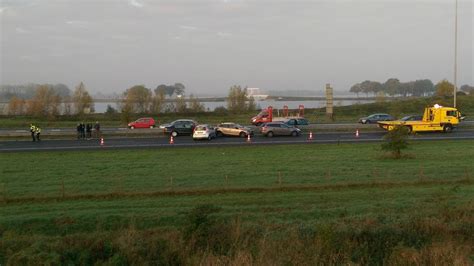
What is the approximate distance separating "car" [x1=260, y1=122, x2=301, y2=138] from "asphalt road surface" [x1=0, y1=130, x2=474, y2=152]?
649 millimetres

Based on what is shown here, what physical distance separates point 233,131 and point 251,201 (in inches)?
1042

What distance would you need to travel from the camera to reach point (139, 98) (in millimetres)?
87812

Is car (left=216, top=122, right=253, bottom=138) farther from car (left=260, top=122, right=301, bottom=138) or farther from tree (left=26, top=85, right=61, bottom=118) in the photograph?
tree (left=26, top=85, right=61, bottom=118)

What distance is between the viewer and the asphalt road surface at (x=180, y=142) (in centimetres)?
3734

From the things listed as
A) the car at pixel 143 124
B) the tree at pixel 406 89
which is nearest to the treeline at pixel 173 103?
the car at pixel 143 124

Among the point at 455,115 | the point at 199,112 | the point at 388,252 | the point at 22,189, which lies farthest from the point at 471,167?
the point at 199,112

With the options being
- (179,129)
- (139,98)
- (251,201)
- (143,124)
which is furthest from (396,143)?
(139,98)

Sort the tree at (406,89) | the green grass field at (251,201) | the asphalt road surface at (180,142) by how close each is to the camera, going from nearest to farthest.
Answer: the green grass field at (251,201), the asphalt road surface at (180,142), the tree at (406,89)

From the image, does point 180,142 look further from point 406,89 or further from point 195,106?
point 406,89

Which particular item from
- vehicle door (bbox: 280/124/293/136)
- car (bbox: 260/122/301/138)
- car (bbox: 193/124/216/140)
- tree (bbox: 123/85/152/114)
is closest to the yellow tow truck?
car (bbox: 260/122/301/138)

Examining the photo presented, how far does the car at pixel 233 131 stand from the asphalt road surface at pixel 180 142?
3.10 feet

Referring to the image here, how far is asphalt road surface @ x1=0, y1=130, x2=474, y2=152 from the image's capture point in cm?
3734

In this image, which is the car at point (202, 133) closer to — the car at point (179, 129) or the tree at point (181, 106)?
the car at point (179, 129)

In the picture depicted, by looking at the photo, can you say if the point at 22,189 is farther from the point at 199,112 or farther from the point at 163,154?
the point at 199,112
